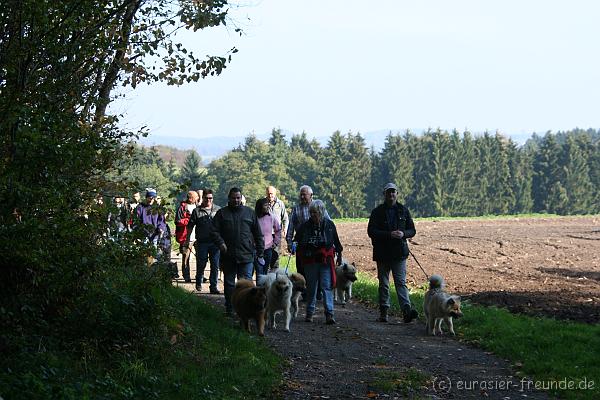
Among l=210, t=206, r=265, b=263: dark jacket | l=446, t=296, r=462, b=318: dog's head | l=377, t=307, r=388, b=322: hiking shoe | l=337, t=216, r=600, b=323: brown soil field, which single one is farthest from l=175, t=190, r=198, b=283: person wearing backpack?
l=446, t=296, r=462, b=318: dog's head

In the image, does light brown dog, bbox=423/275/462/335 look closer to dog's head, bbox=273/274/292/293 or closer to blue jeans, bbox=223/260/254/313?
dog's head, bbox=273/274/292/293

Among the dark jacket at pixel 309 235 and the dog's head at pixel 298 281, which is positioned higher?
the dark jacket at pixel 309 235

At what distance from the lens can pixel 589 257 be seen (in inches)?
1314

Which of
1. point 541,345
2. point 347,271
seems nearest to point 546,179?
point 347,271

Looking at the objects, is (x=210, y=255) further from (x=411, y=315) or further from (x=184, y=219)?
(x=411, y=315)

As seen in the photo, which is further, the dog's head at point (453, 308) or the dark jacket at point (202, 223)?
the dark jacket at point (202, 223)

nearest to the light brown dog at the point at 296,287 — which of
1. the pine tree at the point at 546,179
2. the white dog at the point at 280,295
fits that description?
the white dog at the point at 280,295

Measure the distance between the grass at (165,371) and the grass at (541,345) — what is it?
10.2 feet

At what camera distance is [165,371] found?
9266mm

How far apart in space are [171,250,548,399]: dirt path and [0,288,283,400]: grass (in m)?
0.41

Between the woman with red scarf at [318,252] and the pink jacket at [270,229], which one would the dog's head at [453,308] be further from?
the pink jacket at [270,229]

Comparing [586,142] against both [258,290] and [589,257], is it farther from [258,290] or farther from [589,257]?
[258,290]

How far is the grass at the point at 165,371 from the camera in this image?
7.47m

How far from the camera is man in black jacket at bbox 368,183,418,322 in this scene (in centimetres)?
1477
